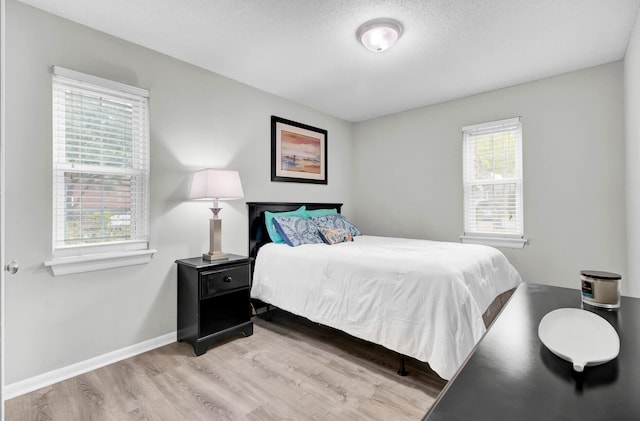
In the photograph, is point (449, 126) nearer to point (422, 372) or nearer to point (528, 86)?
point (528, 86)

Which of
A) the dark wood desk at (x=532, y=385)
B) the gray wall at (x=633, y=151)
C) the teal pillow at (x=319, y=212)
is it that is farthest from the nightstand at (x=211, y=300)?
the gray wall at (x=633, y=151)

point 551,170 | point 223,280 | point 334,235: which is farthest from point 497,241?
point 223,280

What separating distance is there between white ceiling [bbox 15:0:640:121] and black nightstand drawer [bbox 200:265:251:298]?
186 centimetres

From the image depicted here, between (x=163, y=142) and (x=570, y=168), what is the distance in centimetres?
382

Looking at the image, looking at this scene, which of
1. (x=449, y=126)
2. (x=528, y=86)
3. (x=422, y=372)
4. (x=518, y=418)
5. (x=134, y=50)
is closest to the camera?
(x=518, y=418)

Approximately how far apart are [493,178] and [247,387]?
10.5 feet

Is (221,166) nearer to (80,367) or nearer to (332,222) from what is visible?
(332,222)

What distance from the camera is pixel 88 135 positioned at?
223cm

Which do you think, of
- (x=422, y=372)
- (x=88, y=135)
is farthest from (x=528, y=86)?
(x=88, y=135)

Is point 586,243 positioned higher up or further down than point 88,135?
further down

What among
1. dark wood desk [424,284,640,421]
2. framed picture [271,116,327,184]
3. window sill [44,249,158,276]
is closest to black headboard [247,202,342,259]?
framed picture [271,116,327,184]

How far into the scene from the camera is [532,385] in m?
0.58

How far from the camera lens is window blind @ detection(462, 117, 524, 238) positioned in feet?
10.9

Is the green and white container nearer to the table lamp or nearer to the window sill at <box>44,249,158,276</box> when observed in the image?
the table lamp
